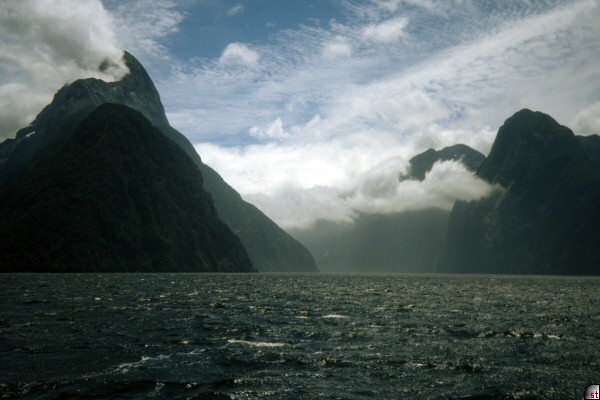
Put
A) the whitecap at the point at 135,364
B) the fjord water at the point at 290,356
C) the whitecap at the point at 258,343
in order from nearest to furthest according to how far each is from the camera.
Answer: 1. the fjord water at the point at 290,356
2. the whitecap at the point at 135,364
3. the whitecap at the point at 258,343

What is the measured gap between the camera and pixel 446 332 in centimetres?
3438

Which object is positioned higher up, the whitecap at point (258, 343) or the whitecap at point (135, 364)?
the whitecap at point (135, 364)

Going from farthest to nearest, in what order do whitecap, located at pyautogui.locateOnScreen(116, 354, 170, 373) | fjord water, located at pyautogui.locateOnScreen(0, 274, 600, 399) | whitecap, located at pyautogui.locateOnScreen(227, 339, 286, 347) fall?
whitecap, located at pyautogui.locateOnScreen(227, 339, 286, 347) → whitecap, located at pyautogui.locateOnScreen(116, 354, 170, 373) → fjord water, located at pyautogui.locateOnScreen(0, 274, 600, 399)

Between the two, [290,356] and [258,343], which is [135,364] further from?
[258,343]

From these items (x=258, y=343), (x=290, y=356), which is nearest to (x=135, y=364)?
(x=290, y=356)

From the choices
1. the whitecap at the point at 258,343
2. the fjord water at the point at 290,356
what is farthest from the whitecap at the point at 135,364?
the whitecap at the point at 258,343

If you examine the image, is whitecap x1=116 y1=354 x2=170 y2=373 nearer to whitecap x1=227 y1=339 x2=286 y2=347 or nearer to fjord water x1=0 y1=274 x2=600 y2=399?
fjord water x1=0 y1=274 x2=600 y2=399

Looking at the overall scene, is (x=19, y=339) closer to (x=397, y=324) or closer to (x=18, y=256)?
(x=397, y=324)

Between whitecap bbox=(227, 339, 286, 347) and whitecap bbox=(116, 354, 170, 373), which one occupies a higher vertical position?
whitecap bbox=(116, 354, 170, 373)

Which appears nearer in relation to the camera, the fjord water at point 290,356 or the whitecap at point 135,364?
the fjord water at point 290,356

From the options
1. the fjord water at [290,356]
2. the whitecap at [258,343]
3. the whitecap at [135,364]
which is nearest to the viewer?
the fjord water at [290,356]

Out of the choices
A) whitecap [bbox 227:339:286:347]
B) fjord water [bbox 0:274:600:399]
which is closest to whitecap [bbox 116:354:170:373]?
fjord water [bbox 0:274:600:399]

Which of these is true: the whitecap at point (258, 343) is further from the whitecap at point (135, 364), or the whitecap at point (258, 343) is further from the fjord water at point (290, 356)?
the whitecap at point (135, 364)

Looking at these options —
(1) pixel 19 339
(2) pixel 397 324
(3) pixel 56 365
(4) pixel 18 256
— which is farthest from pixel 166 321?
(4) pixel 18 256
